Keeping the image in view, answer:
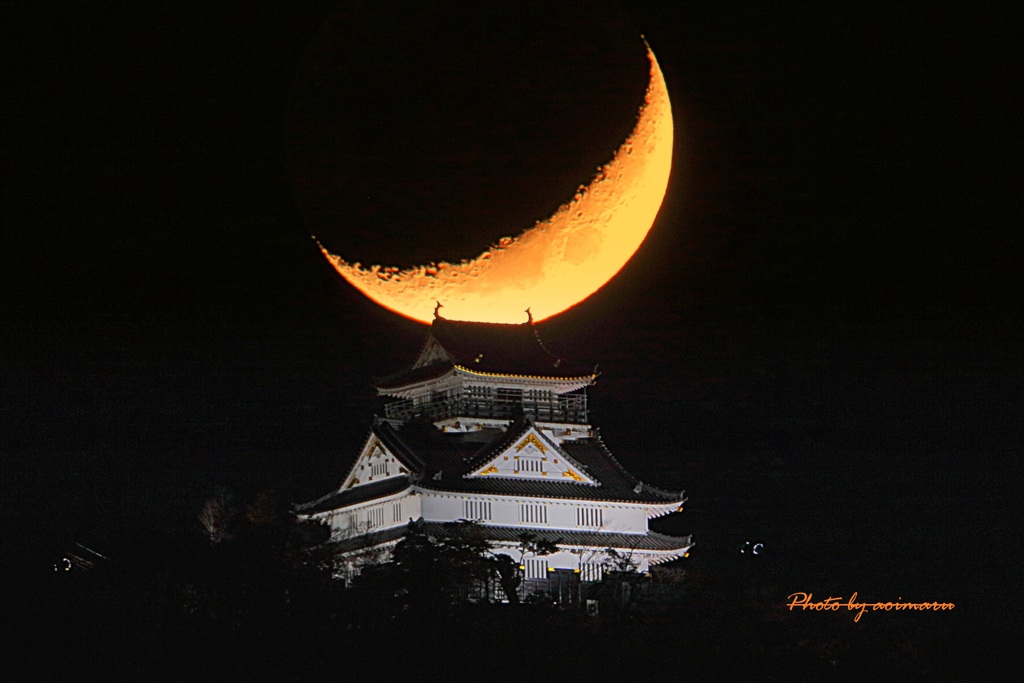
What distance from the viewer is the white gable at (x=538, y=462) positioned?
230 ft

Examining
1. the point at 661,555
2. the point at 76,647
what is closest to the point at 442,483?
the point at 661,555

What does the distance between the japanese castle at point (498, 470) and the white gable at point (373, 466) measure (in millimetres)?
39

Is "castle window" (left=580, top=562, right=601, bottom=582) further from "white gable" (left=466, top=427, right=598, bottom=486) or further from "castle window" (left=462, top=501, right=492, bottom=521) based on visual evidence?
"castle window" (left=462, top=501, right=492, bottom=521)

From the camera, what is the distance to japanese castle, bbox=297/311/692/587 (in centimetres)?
6888

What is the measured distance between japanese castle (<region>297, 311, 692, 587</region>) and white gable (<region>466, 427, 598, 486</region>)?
1.5 inches

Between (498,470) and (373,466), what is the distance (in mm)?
5548

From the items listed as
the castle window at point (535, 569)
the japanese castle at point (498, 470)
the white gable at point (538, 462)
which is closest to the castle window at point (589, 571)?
the japanese castle at point (498, 470)

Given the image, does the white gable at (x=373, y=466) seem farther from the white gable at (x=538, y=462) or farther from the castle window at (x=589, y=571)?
the castle window at (x=589, y=571)

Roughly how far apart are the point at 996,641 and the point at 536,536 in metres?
22.4

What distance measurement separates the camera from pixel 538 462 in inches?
2773

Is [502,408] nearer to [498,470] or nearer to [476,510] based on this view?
[498,470]

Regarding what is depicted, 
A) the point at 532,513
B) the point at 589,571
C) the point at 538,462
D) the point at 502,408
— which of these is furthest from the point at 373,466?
the point at 589,571

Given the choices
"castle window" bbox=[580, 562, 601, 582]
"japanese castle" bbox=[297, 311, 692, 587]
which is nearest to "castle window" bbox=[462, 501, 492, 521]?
"japanese castle" bbox=[297, 311, 692, 587]

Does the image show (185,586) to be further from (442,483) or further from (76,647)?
(442,483)
